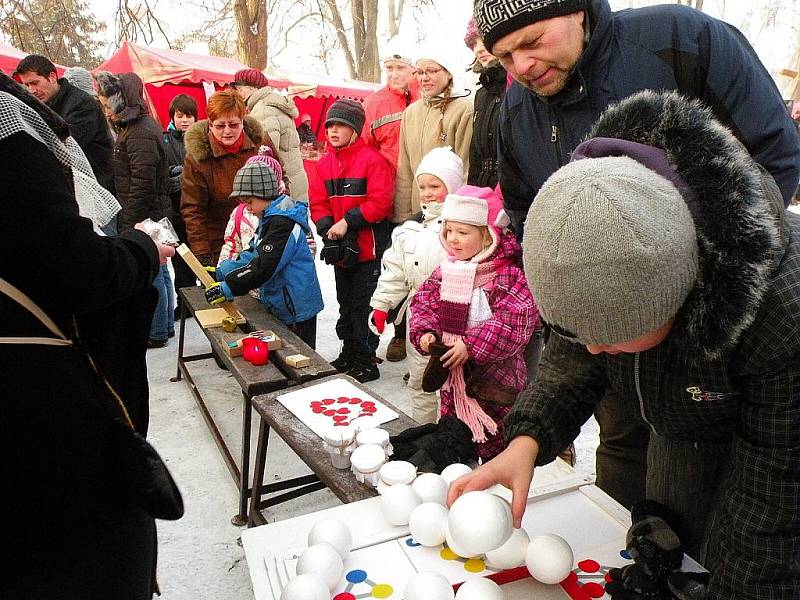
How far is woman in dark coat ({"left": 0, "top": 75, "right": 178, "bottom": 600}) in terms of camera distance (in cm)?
103

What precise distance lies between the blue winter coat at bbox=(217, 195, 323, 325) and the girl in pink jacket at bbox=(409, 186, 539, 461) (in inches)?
38.9

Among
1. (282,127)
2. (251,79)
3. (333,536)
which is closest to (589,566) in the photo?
(333,536)

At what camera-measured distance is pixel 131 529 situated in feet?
4.05

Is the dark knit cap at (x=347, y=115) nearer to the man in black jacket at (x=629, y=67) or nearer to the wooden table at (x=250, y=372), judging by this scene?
the wooden table at (x=250, y=372)

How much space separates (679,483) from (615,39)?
1.05 m

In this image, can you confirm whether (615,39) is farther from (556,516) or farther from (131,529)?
(131,529)

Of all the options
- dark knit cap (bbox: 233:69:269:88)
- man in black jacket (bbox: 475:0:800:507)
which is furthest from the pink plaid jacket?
dark knit cap (bbox: 233:69:269:88)

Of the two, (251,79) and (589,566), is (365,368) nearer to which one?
(589,566)

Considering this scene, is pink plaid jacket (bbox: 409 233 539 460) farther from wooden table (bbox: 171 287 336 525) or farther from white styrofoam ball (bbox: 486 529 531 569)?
white styrofoam ball (bbox: 486 529 531 569)

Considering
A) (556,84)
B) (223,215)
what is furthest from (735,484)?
(223,215)

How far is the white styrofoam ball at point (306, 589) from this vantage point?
999 millimetres

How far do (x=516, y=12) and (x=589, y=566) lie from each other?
3.99 ft

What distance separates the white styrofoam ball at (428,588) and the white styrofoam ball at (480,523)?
0.24 ft

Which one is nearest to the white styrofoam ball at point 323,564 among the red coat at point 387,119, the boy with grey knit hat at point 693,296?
the boy with grey knit hat at point 693,296
